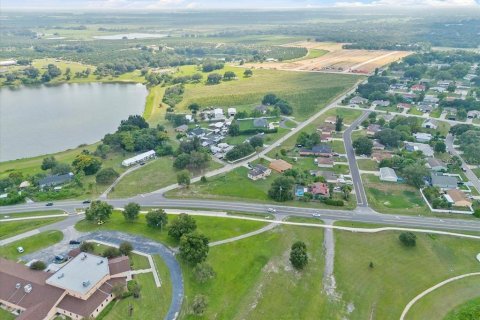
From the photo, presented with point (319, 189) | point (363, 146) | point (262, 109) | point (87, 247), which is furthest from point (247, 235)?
point (262, 109)

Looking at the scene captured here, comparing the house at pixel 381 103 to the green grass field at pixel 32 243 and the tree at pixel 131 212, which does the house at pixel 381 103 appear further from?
the green grass field at pixel 32 243

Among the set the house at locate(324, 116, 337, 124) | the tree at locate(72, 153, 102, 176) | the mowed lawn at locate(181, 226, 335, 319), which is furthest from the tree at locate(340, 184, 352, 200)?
the tree at locate(72, 153, 102, 176)

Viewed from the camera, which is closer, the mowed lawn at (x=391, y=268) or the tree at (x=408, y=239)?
the mowed lawn at (x=391, y=268)

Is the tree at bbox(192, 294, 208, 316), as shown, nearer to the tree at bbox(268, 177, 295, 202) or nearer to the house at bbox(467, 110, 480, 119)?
the tree at bbox(268, 177, 295, 202)

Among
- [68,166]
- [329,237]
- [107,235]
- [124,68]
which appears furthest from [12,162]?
[124,68]

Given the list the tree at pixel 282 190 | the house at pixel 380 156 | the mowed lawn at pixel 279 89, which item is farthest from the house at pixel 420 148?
the tree at pixel 282 190

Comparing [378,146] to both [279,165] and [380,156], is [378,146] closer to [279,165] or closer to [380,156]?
[380,156]

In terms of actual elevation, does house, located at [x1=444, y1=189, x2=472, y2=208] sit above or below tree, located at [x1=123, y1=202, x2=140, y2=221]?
below
